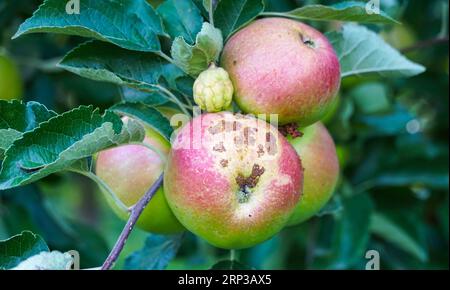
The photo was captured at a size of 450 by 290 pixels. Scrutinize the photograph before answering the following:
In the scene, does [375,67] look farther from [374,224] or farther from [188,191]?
[374,224]

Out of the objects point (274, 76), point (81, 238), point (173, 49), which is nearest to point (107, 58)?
point (173, 49)

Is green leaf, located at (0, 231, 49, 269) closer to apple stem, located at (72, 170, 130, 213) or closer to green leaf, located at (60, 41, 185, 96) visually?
apple stem, located at (72, 170, 130, 213)

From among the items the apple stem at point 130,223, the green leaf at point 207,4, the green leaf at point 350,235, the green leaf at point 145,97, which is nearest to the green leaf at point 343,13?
the green leaf at point 207,4

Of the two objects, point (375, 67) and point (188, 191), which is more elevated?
point (375, 67)

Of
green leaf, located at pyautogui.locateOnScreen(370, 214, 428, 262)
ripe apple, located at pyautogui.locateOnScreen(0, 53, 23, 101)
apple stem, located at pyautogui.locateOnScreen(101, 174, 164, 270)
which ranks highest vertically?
ripe apple, located at pyautogui.locateOnScreen(0, 53, 23, 101)

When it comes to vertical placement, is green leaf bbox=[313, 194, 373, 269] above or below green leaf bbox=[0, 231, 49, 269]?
below

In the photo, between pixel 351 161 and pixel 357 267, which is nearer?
pixel 357 267

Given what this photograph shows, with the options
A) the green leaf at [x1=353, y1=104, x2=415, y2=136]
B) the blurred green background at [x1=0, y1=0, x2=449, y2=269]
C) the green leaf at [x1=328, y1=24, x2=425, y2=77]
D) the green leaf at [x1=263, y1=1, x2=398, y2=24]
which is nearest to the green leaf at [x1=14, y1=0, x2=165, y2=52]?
the green leaf at [x1=263, y1=1, x2=398, y2=24]
